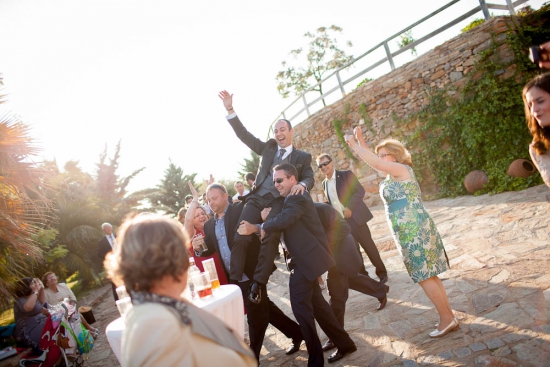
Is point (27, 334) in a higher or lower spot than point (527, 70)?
lower

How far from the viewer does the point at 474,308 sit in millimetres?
3684

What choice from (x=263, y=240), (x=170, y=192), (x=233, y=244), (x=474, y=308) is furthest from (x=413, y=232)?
(x=170, y=192)

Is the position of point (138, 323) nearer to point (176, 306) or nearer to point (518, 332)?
point (176, 306)

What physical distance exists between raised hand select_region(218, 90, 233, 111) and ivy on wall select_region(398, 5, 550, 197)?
719cm

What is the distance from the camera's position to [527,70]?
29.4 feet

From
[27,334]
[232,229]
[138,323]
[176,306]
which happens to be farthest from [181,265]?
[27,334]

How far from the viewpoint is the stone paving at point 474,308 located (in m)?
2.95

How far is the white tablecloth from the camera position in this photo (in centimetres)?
256

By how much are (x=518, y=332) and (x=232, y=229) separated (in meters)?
Answer: 2.84

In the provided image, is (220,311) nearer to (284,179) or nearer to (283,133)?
(284,179)

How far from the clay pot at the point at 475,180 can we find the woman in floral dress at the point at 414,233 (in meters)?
6.89

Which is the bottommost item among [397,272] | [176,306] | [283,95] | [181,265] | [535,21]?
[397,272]

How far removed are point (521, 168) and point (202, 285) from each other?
8.46 metres

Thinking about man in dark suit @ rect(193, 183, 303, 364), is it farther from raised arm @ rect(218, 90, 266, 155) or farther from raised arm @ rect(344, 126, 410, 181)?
raised arm @ rect(344, 126, 410, 181)
